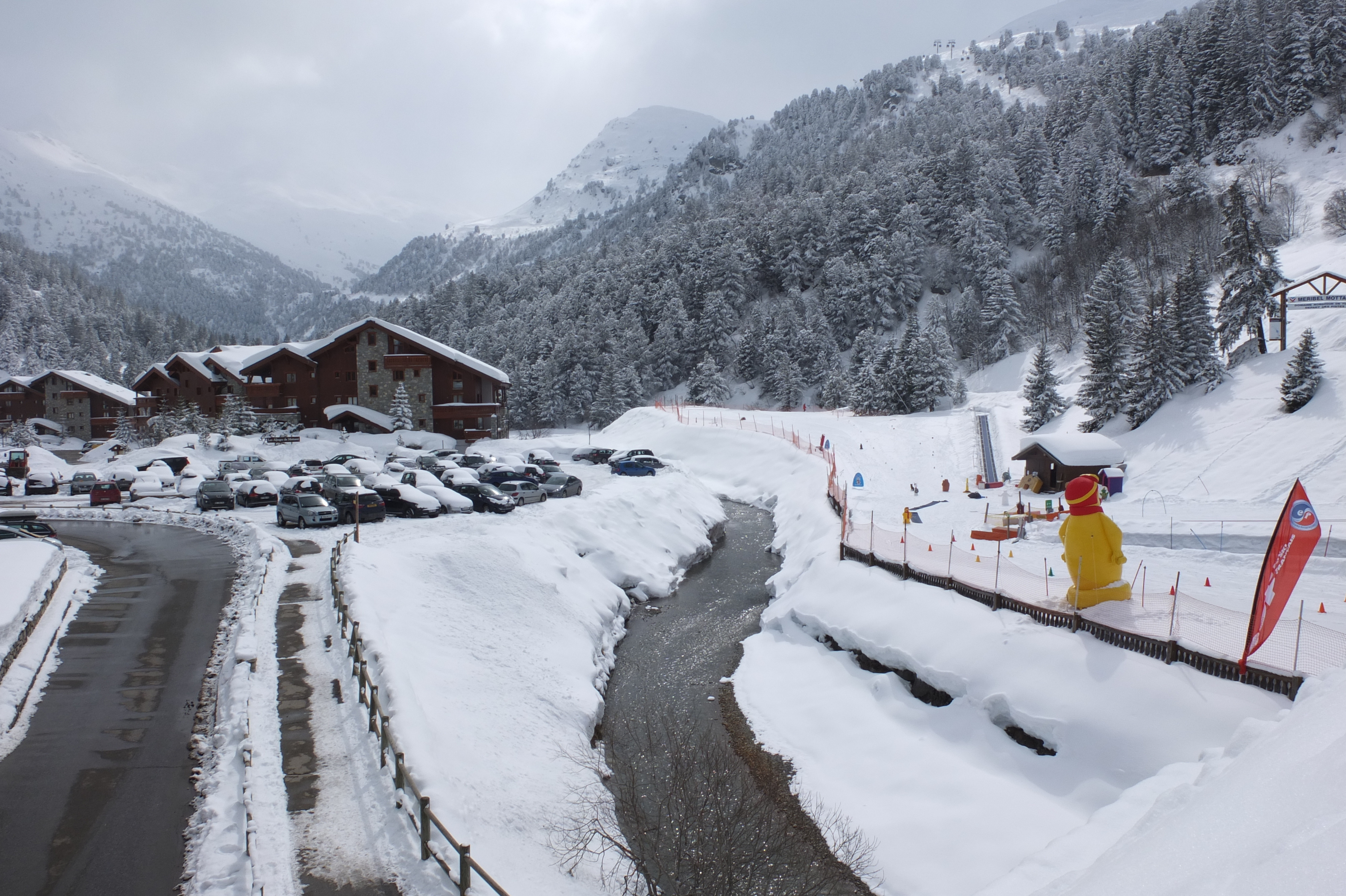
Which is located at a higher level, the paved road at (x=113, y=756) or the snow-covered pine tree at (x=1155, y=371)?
the snow-covered pine tree at (x=1155, y=371)

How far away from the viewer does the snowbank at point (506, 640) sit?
39.8ft

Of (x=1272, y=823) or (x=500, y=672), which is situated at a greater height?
(x=1272, y=823)

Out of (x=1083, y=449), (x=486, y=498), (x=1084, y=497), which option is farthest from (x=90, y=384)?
(x=1084, y=497)

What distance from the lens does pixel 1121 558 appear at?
15.8 metres

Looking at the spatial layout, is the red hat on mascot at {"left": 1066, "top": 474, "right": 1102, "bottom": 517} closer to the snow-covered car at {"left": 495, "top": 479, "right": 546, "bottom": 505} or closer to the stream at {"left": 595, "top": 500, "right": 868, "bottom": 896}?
the stream at {"left": 595, "top": 500, "right": 868, "bottom": 896}

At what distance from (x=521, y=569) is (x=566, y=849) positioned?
13.0 meters

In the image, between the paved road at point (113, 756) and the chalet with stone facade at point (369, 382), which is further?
the chalet with stone facade at point (369, 382)

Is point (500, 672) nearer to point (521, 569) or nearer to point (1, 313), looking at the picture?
point (521, 569)

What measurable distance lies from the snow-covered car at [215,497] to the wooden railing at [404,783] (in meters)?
23.0

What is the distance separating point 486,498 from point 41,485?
3108cm

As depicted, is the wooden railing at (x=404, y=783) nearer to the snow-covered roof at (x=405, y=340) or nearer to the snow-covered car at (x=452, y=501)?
the snow-covered car at (x=452, y=501)

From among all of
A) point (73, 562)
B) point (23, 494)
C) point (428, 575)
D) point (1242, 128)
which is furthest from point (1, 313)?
point (1242, 128)

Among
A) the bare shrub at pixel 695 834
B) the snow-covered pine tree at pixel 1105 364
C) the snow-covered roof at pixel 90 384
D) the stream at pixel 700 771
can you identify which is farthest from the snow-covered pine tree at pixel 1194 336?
the snow-covered roof at pixel 90 384

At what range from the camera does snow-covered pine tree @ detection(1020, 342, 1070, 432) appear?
167 feet
